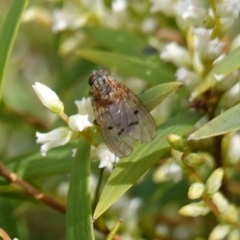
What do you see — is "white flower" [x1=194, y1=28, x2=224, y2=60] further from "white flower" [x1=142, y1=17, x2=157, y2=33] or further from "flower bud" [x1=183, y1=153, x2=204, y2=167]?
"white flower" [x1=142, y1=17, x2=157, y2=33]

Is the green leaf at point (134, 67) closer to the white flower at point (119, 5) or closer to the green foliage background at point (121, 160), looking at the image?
Answer: the green foliage background at point (121, 160)

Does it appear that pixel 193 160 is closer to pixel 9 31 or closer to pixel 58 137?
pixel 58 137

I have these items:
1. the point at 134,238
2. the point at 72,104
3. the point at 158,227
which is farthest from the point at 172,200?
the point at 72,104

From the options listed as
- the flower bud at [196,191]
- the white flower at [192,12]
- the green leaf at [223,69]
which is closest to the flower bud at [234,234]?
the flower bud at [196,191]

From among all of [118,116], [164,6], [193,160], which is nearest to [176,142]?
[193,160]

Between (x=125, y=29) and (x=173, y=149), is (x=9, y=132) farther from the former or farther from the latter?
(x=173, y=149)
